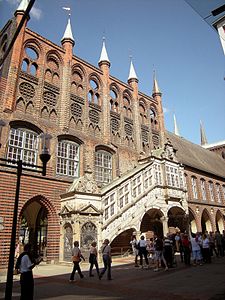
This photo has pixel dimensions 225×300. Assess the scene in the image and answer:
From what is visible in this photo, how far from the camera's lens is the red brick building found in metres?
13.7

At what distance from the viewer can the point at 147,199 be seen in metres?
17.4

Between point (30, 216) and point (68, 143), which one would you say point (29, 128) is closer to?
point (68, 143)

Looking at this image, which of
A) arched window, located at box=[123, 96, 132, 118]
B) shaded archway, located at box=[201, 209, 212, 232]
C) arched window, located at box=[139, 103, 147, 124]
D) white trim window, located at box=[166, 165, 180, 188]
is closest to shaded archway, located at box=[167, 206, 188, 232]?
white trim window, located at box=[166, 165, 180, 188]

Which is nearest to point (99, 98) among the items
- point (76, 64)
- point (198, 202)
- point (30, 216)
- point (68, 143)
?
point (76, 64)

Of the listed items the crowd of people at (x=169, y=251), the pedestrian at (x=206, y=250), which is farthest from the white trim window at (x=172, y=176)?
the pedestrian at (x=206, y=250)

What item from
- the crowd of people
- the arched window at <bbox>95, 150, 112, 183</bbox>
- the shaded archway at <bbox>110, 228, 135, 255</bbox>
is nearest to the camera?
the crowd of people

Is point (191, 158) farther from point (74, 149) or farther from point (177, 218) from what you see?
point (74, 149)

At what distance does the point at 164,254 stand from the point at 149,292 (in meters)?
5.27

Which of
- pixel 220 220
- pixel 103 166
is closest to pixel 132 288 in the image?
pixel 103 166

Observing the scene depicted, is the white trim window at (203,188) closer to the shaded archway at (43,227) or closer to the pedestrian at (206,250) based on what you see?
the pedestrian at (206,250)

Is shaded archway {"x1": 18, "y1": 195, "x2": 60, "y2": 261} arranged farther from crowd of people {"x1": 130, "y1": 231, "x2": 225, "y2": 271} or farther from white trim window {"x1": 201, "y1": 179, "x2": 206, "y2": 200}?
white trim window {"x1": 201, "y1": 179, "x2": 206, "y2": 200}

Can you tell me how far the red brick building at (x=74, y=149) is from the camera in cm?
1373

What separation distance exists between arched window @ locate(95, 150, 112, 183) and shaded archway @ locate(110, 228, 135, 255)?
12.9 feet

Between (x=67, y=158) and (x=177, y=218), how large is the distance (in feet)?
38.9
